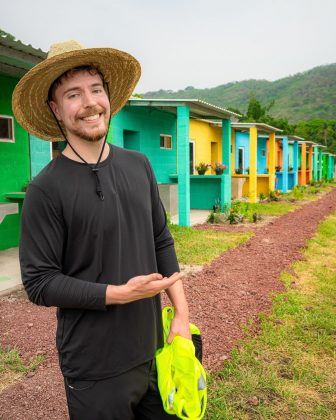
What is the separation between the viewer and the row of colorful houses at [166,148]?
23.5 ft

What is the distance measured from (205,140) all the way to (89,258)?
15.5 m

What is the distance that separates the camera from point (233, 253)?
763cm

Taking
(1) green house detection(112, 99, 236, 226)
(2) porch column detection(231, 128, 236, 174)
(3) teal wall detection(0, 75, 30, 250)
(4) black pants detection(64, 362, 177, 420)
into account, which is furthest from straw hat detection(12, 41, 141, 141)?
(2) porch column detection(231, 128, 236, 174)

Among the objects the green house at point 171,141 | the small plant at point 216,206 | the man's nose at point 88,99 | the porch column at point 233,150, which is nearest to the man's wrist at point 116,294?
the man's nose at point 88,99

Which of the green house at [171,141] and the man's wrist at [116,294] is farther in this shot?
the green house at [171,141]

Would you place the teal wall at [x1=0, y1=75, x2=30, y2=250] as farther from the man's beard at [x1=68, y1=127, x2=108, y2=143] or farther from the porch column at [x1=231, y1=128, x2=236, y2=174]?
the porch column at [x1=231, y1=128, x2=236, y2=174]

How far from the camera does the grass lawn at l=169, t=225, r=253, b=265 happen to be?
721cm

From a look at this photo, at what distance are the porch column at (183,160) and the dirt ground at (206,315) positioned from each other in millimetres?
2467

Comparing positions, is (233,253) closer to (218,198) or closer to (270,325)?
(270,325)

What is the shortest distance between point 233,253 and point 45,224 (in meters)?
6.42

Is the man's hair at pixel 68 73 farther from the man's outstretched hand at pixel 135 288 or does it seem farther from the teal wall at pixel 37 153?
the teal wall at pixel 37 153

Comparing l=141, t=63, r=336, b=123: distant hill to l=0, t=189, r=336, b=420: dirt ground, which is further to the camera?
l=141, t=63, r=336, b=123: distant hill

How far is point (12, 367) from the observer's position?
3436 millimetres

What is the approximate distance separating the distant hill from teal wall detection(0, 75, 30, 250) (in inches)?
2806
